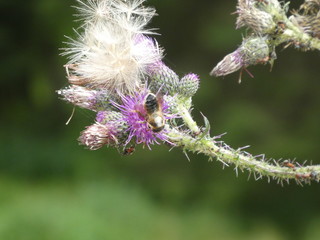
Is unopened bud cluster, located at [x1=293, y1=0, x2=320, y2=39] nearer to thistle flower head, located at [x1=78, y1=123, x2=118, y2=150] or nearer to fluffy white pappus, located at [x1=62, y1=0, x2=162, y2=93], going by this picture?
fluffy white pappus, located at [x1=62, y1=0, x2=162, y2=93]

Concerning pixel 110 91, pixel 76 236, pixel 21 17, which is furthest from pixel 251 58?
pixel 21 17

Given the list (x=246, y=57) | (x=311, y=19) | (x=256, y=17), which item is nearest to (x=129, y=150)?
(x=246, y=57)

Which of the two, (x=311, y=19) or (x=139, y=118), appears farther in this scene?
(x=311, y=19)

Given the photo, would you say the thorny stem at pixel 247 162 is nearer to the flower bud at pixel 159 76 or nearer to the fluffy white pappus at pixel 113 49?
the flower bud at pixel 159 76

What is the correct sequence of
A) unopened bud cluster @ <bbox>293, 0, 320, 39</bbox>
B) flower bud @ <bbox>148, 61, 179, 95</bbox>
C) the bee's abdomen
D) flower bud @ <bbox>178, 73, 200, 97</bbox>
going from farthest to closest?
1. unopened bud cluster @ <bbox>293, 0, 320, 39</bbox>
2. flower bud @ <bbox>178, 73, 200, 97</bbox>
3. flower bud @ <bbox>148, 61, 179, 95</bbox>
4. the bee's abdomen

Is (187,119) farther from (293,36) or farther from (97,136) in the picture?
(293,36)

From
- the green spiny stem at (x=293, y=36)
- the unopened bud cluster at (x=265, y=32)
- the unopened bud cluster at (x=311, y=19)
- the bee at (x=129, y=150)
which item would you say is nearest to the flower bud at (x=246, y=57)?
the unopened bud cluster at (x=265, y=32)

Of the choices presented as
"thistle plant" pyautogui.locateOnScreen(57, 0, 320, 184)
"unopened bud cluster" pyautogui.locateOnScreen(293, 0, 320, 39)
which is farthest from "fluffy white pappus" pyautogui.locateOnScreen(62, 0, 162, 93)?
"unopened bud cluster" pyautogui.locateOnScreen(293, 0, 320, 39)
